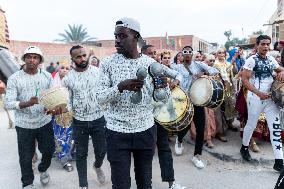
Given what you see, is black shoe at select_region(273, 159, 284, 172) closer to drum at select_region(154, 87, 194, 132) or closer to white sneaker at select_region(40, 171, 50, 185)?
drum at select_region(154, 87, 194, 132)

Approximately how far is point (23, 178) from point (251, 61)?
3497 millimetres

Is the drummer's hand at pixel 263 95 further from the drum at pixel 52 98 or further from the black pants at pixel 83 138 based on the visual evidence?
the drum at pixel 52 98

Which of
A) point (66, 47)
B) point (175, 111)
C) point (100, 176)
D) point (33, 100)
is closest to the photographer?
point (33, 100)

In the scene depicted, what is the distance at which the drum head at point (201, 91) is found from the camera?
5.16 metres

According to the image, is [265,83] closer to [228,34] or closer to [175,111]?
[175,111]

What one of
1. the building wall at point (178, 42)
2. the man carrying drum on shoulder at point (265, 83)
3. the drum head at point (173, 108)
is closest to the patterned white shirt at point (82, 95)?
the drum head at point (173, 108)

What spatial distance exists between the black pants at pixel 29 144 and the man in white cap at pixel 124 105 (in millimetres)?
1719

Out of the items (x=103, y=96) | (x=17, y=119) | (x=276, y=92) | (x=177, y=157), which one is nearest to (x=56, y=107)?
(x=17, y=119)

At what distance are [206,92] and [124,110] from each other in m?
2.41

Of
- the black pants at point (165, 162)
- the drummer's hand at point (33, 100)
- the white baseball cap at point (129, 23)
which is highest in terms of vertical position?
the white baseball cap at point (129, 23)

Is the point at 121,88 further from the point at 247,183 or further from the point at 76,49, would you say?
the point at 247,183

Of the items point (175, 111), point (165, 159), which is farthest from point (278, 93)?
point (165, 159)

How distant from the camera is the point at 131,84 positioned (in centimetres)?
280

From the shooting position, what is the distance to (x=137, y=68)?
120 inches
